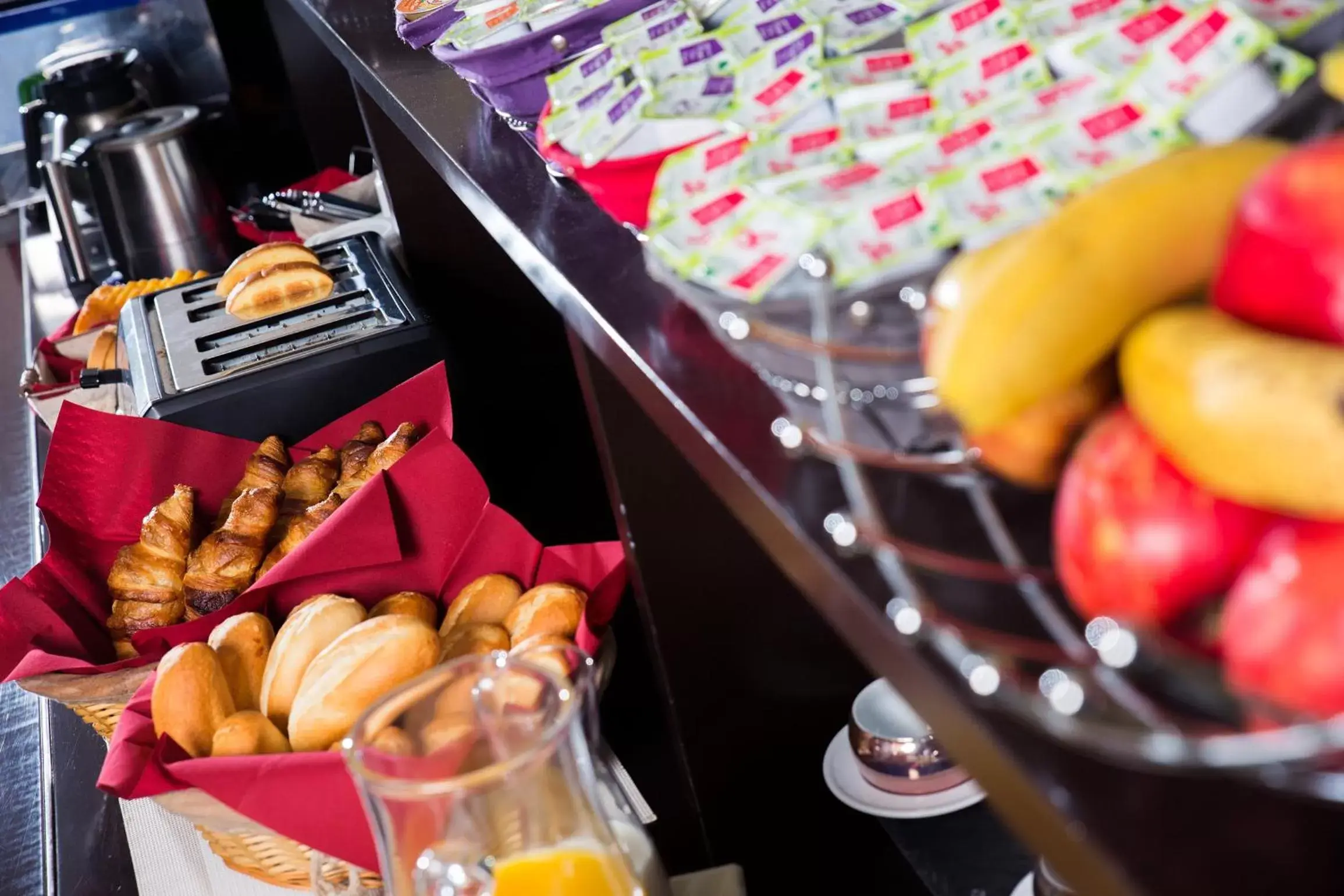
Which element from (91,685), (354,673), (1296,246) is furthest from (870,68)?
(91,685)

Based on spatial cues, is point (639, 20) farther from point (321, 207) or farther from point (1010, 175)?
point (321, 207)

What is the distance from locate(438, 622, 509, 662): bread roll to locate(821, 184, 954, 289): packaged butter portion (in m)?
0.66

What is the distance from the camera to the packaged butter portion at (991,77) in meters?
0.61

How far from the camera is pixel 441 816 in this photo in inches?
26.4

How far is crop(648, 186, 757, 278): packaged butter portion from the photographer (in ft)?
1.86

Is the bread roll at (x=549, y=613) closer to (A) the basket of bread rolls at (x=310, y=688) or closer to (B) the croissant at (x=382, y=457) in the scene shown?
(A) the basket of bread rolls at (x=310, y=688)

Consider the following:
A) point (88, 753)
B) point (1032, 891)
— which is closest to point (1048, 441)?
point (1032, 891)

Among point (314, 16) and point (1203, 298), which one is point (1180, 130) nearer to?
point (1203, 298)

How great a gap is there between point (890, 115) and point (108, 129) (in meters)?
2.33

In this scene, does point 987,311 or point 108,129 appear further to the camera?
point 108,129

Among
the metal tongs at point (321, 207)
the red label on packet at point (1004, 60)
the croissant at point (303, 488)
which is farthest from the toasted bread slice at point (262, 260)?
the red label on packet at point (1004, 60)

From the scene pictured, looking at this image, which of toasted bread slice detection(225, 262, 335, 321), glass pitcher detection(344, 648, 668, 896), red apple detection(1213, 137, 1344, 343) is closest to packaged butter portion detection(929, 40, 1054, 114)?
red apple detection(1213, 137, 1344, 343)

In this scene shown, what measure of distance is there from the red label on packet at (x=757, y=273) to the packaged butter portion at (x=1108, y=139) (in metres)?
0.11

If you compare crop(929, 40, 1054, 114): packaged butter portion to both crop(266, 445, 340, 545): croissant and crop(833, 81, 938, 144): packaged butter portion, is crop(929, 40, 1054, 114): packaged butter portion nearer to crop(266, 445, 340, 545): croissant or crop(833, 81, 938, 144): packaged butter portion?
crop(833, 81, 938, 144): packaged butter portion
